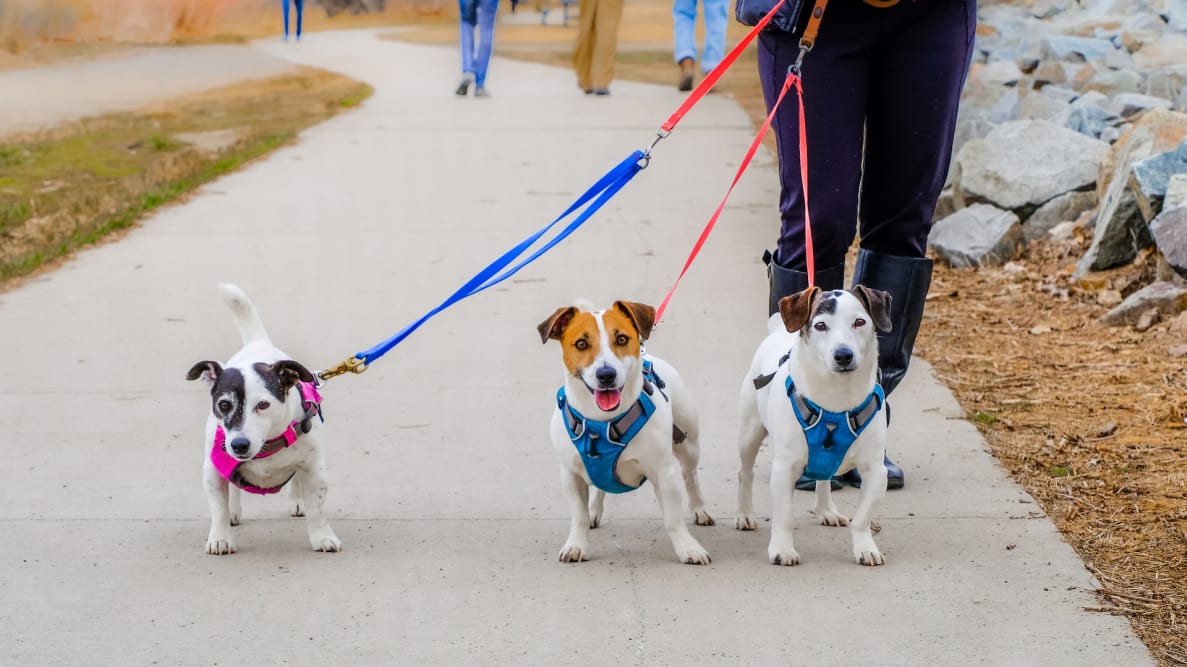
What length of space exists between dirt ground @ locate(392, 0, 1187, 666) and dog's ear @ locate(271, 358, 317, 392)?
2404 millimetres

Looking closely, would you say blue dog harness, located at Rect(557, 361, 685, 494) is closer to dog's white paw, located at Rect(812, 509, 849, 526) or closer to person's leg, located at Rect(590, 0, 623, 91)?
dog's white paw, located at Rect(812, 509, 849, 526)

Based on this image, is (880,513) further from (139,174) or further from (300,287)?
(139,174)

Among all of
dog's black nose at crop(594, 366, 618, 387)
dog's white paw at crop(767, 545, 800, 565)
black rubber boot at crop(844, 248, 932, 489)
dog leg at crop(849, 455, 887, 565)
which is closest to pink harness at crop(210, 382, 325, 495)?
dog's black nose at crop(594, 366, 618, 387)

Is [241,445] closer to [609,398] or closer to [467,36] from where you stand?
[609,398]

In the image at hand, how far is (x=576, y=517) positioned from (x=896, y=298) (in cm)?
139

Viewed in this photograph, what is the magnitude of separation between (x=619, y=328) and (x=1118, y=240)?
13.8ft

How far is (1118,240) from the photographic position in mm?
7668

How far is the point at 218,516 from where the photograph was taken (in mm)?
4723

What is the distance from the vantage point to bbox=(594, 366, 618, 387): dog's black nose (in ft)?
14.1

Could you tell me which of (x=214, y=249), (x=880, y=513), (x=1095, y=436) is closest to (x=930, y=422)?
(x=1095, y=436)

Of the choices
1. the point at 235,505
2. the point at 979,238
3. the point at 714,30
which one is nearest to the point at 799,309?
the point at 235,505

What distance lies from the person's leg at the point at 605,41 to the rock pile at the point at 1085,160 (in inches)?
171

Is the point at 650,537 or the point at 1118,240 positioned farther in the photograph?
the point at 1118,240

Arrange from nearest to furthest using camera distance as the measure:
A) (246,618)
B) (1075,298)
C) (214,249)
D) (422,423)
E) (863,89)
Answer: (246,618), (863,89), (422,423), (1075,298), (214,249)
